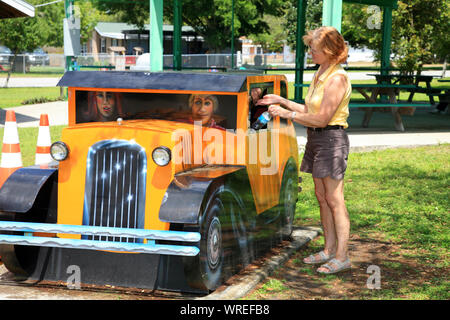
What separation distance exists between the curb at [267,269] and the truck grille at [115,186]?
29.4 inches

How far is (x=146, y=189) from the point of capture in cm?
440

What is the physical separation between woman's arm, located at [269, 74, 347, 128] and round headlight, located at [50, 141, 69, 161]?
1565 millimetres

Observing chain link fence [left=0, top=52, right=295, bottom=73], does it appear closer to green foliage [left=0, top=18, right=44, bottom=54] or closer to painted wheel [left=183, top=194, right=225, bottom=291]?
green foliage [left=0, top=18, right=44, bottom=54]

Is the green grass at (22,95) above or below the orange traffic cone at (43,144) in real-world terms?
below

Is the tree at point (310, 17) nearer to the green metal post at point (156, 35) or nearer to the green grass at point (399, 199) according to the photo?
the green metal post at point (156, 35)

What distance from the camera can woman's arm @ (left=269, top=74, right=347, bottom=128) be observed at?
15.9ft

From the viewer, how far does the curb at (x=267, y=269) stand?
4387 millimetres

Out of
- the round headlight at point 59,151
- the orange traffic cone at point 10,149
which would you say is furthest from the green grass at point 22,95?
the round headlight at point 59,151

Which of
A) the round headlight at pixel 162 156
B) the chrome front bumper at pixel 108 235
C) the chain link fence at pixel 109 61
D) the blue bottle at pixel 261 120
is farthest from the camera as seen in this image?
the chain link fence at pixel 109 61

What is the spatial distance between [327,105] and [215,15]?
38.8 m

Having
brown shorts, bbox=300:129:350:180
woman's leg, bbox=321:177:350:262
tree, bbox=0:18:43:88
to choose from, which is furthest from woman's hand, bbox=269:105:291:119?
tree, bbox=0:18:43:88

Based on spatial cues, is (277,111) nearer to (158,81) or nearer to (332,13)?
(158,81)

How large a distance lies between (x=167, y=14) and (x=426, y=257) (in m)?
37.6

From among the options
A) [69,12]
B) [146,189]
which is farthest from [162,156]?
[69,12]
